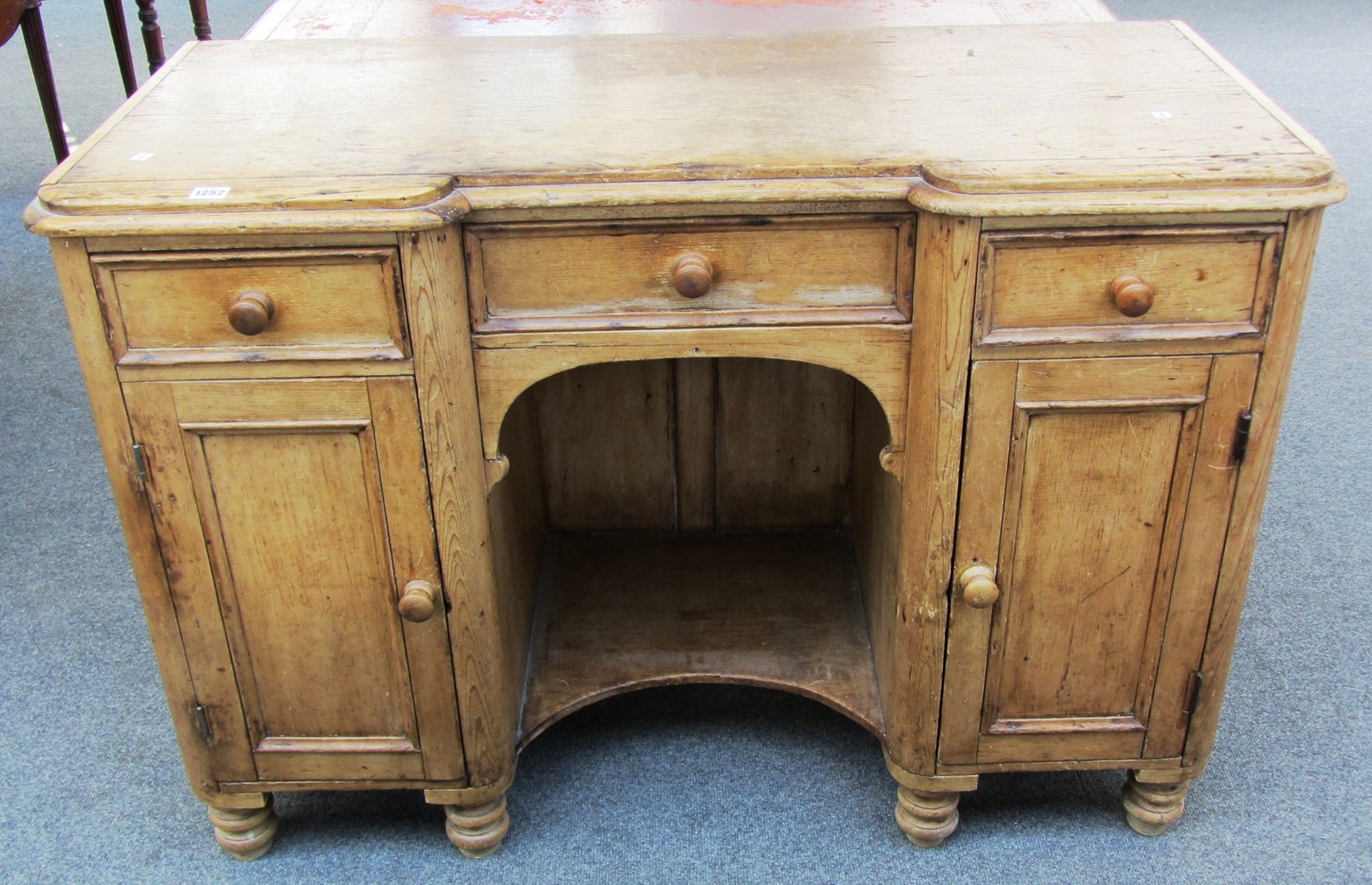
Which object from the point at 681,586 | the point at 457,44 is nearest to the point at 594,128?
the point at 457,44

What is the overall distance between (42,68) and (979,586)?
292 centimetres

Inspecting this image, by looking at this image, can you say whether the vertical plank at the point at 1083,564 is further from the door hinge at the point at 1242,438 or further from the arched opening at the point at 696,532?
the arched opening at the point at 696,532

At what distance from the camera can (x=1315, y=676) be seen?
1983 mm

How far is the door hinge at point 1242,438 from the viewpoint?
142 cm

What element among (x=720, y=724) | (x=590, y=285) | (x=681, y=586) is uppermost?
(x=590, y=285)

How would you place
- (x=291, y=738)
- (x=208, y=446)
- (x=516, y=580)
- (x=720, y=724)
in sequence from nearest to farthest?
(x=208, y=446) → (x=291, y=738) → (x=516, y=580) → (x=720, y=724)

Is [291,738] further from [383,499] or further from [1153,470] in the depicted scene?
[1153,470]

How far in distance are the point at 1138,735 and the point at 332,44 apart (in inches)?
55.7

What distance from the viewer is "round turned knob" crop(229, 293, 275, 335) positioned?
132 centimetres

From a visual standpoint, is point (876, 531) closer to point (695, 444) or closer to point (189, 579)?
point (695, 444)

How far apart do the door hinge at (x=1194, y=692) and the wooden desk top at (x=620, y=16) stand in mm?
1079

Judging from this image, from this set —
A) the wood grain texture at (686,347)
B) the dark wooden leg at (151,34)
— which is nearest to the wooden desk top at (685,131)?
the wood grain texture at (686,347)

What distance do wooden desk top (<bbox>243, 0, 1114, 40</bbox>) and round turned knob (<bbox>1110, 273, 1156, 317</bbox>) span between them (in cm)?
90

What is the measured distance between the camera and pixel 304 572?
151 centimetres
